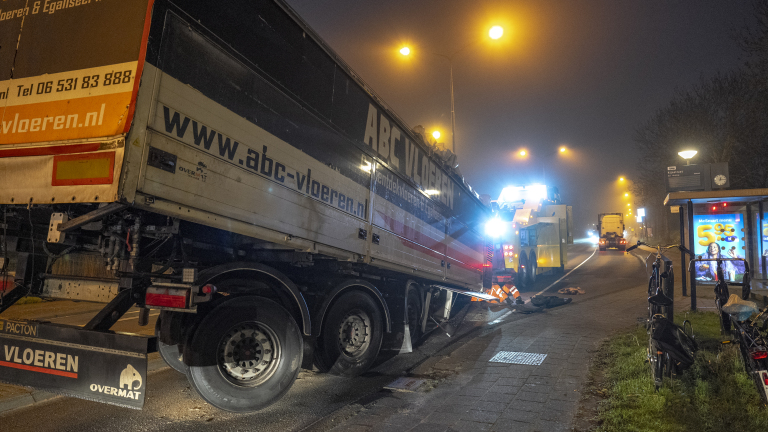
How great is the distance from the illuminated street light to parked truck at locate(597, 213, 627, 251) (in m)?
33.8

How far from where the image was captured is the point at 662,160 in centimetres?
3303

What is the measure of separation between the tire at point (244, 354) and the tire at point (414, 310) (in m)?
3.06

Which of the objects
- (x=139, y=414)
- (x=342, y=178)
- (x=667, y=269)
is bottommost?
(x=139, y=414)

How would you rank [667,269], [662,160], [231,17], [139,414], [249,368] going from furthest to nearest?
[662,160] < [667,269] < [139,414] < [249,368] < [231,17]

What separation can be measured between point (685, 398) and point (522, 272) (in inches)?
454

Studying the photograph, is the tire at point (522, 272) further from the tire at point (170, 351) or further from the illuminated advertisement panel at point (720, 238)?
the tire at point (170, 351)

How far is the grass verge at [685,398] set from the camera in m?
3.60

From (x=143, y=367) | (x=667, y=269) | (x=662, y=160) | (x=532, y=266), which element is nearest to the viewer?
(x=143, y=367)

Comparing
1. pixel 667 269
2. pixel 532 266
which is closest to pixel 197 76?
pixel 667 269

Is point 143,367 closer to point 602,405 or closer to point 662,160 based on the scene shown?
point 602,405

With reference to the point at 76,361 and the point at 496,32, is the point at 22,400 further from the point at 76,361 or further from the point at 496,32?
the point at 496,32

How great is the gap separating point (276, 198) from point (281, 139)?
526 millimetres

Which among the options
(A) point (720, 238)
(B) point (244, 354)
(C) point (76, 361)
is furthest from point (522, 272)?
(C) point (76, 361)

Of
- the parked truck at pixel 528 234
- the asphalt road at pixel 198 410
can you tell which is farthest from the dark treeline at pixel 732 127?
the asphalt road at pixel 198 410
